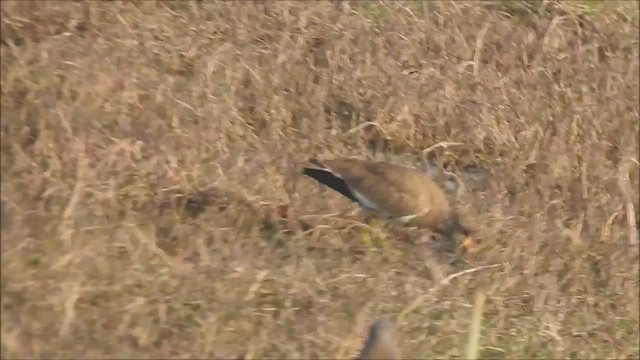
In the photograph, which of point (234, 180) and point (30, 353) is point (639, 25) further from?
point (30, 353)

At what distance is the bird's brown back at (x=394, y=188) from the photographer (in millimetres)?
4406

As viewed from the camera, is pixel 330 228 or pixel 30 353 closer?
pixel 30 353

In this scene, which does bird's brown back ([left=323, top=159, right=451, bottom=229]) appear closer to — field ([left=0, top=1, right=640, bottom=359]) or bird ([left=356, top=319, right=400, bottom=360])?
field ([left=0, top=1, right=640, bottom=359])

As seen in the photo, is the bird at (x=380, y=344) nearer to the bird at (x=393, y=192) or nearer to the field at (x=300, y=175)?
the field at (x=300, y=175)

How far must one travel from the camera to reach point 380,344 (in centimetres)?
357

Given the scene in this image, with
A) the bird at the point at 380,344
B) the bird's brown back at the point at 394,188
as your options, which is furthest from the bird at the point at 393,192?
the bird at the point at 380,344

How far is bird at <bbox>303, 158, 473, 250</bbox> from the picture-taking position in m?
4.41

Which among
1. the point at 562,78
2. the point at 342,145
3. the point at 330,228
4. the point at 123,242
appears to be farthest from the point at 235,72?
the point at 562,78

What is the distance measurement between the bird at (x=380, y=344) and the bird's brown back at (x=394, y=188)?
0.85 metres

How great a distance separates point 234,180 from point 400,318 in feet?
2.85

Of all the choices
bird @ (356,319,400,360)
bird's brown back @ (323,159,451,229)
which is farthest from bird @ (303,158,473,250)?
bird @ (356,319,400,360)

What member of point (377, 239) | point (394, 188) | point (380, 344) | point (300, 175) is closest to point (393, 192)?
point (394, 188)

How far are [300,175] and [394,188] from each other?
40 centimetres

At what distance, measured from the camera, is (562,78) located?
19.0ft
